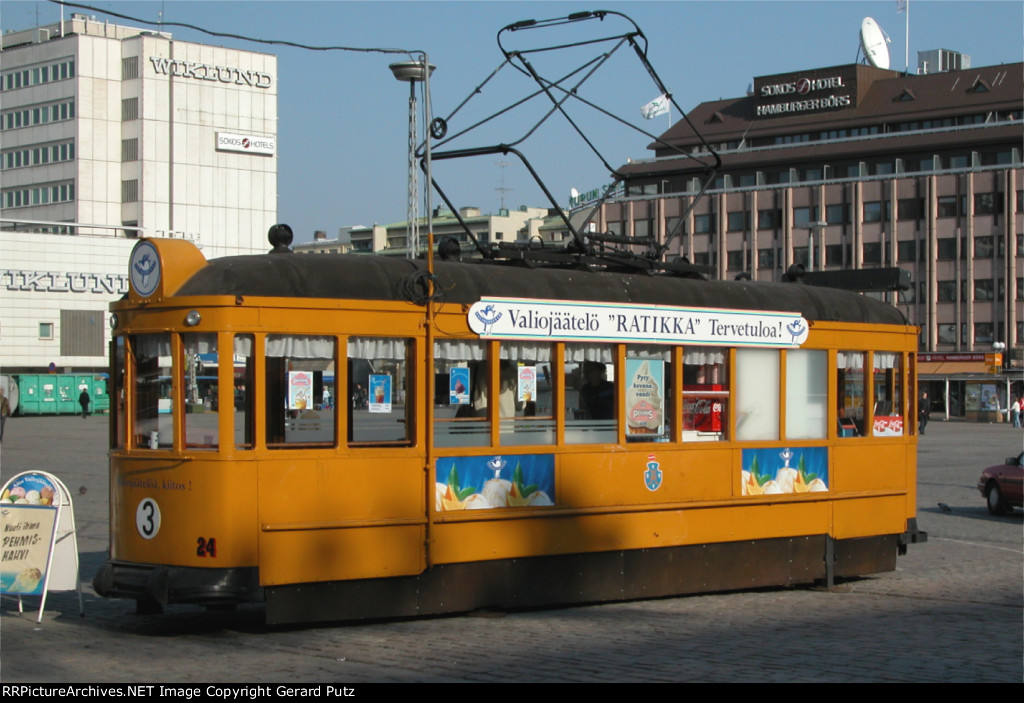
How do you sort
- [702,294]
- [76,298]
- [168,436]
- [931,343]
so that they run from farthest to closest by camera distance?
[931,343] → [76,298] → [702,294] → [168,436]

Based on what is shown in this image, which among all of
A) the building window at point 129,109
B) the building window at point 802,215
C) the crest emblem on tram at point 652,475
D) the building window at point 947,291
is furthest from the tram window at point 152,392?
the building window at point 129,109

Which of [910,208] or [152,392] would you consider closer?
[152,392]

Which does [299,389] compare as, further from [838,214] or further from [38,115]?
[38,115]

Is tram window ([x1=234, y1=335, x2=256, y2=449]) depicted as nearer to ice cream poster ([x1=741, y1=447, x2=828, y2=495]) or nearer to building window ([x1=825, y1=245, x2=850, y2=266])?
ice cream poster ([x1=741, y1=447, x2=828, y2=495])

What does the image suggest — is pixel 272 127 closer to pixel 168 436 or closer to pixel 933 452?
pixel 933 452

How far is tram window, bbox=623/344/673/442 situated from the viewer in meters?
10.4

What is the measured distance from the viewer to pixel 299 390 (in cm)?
891

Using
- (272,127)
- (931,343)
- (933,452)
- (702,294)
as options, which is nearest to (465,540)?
(702,294)

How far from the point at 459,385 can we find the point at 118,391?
240cm

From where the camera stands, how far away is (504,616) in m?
9.60

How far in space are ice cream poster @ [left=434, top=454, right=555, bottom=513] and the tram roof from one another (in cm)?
118

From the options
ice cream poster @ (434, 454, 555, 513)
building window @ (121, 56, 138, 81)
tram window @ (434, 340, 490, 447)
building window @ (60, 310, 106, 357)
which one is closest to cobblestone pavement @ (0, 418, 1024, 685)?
ice cream poster @ (434, 454, 555, 513)

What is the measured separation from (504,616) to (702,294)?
3194mm

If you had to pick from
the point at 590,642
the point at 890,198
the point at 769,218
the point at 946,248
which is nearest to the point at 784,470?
the point at 590,642
